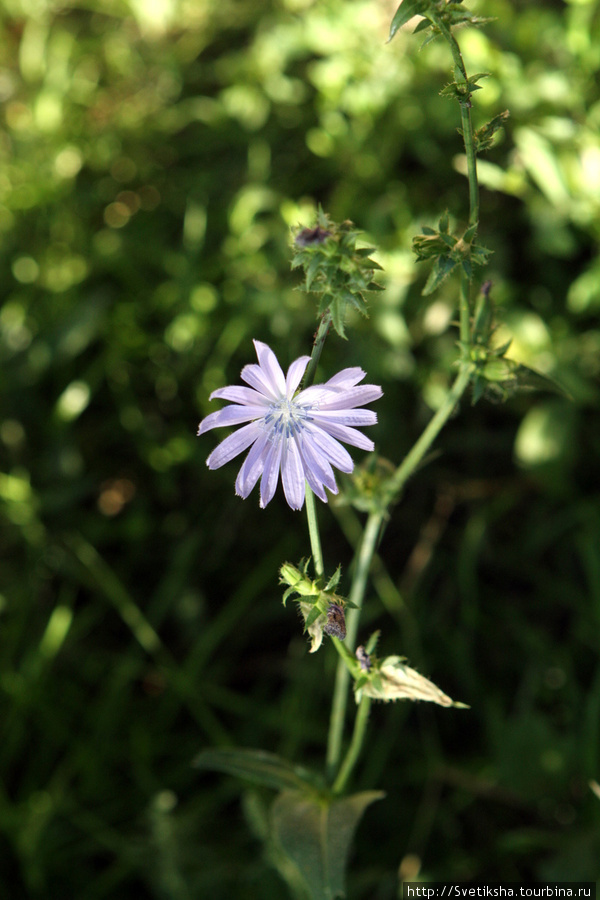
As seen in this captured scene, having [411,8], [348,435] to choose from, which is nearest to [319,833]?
[348,435]

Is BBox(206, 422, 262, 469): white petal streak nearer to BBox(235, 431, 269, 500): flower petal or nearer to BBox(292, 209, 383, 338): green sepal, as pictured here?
BBox(235, 431, 269, 500): flower petal

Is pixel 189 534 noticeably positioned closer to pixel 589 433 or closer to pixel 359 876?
pixel 359 876

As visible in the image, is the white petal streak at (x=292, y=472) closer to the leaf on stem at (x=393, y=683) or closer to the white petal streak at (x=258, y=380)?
the white petal streak at (x=258, y=380)

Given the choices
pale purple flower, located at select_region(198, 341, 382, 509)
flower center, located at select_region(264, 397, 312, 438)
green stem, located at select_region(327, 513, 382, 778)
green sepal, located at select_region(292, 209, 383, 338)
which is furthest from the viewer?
green stem, located at select_region(327, 513, 382, 778)

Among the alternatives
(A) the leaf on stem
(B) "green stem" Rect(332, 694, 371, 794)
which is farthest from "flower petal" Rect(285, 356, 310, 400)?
(B) "green stem" Rect(332, 694, 371, 794)

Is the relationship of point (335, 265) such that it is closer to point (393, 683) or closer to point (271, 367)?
point (271, 367)

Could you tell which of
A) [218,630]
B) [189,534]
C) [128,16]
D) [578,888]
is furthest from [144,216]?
[578,888]
